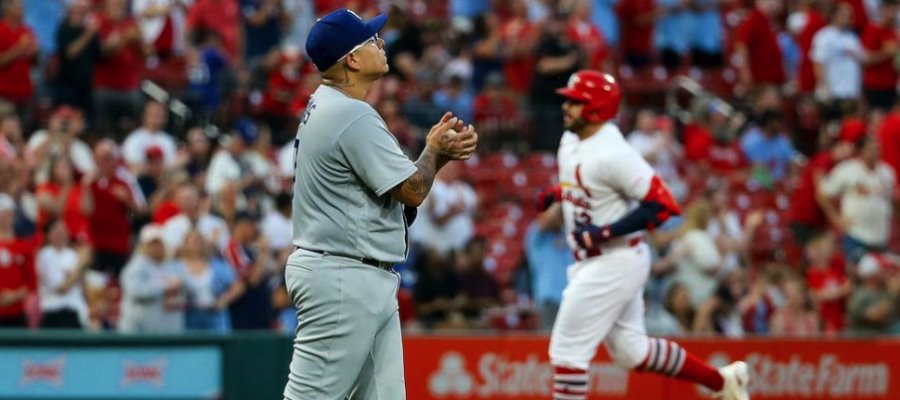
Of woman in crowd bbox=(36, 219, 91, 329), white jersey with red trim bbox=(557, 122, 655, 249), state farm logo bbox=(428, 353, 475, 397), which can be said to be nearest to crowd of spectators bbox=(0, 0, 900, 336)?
woman in crowd bbox=(36, 219, 91, 329)

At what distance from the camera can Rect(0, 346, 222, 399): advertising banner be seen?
11.0 meters

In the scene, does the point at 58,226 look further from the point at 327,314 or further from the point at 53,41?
the point at 327,314

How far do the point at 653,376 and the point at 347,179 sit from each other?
18.4ft

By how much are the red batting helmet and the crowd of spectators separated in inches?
126

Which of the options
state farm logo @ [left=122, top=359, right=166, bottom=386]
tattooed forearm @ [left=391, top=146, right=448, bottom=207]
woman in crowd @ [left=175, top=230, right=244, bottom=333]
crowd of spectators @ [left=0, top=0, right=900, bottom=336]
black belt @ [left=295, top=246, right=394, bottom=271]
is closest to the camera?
tattooed forearm @ [left=391, top=146, right=448, bottom=207]

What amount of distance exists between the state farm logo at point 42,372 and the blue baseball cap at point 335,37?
16.4ft

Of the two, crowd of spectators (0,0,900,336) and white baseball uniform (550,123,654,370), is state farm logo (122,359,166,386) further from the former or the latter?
white baseball uniform (550,123,654,370)

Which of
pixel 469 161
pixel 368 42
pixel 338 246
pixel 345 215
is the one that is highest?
pixel 368 42

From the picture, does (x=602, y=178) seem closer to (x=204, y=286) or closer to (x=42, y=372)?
(x=42, y=372)

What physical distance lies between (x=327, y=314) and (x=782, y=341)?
250 inches

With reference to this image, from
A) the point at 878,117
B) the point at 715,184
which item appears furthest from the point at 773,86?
the point at 715,184

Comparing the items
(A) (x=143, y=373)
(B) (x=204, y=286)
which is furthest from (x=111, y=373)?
(B) (x=204, y=286)

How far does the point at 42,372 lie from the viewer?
1105 centimetres

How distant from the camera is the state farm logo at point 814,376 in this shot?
12.1 metres
